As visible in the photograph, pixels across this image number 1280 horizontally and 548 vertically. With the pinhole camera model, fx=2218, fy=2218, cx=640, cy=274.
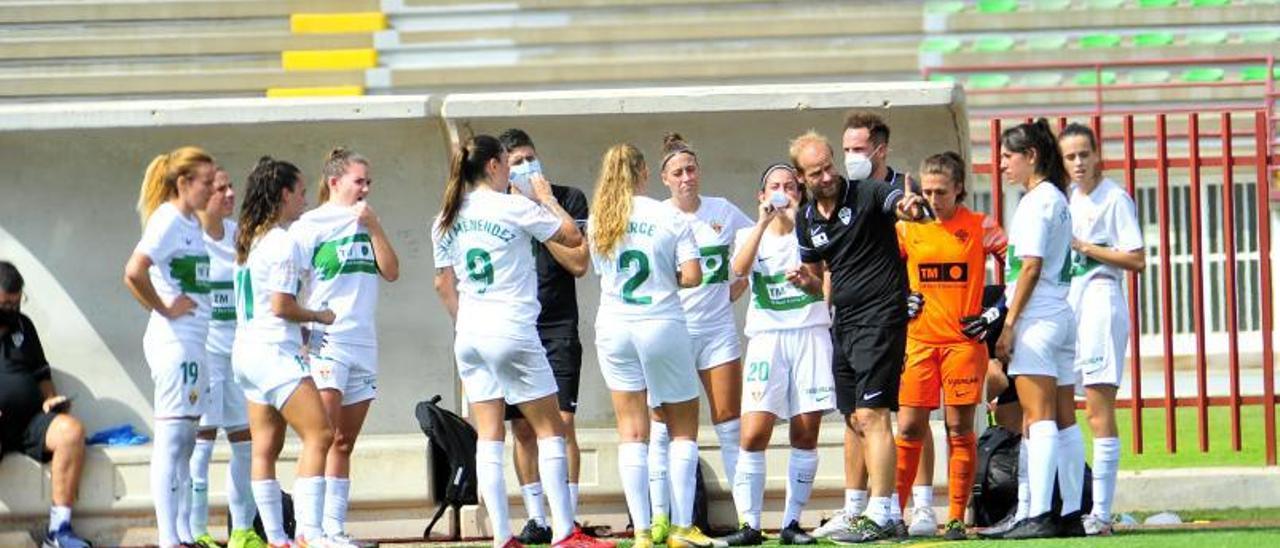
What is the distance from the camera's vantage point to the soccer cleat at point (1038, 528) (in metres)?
8.88

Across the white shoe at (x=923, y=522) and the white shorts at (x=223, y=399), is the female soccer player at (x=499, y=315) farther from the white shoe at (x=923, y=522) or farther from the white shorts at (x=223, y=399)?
the white shoe at (x=923, y=522)

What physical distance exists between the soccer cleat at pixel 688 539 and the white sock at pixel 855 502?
2.02 feet

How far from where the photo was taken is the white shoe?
918 cm

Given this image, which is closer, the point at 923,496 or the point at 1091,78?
the point at 923,496

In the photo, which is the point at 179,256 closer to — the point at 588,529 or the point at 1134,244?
the point at 588,529

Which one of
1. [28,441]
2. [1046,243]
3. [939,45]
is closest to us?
[1046,243]

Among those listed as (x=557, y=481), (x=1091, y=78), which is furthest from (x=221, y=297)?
(x=1091, y=78)

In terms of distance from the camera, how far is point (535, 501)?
31.1ft

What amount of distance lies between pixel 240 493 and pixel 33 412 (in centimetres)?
167

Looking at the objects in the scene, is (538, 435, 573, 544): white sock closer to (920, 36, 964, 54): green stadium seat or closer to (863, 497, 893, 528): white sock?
(863, 497, 893, 528): white sock

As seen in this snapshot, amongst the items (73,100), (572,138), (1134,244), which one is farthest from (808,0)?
(1134,244)

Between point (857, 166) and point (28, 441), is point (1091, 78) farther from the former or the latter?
point (28, 441)

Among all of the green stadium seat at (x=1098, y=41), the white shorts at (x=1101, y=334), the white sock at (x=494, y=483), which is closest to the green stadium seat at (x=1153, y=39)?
the green stadium seat at (x=1098, y=41)

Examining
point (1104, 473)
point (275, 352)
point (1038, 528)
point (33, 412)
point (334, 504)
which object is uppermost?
point (275, 352)
